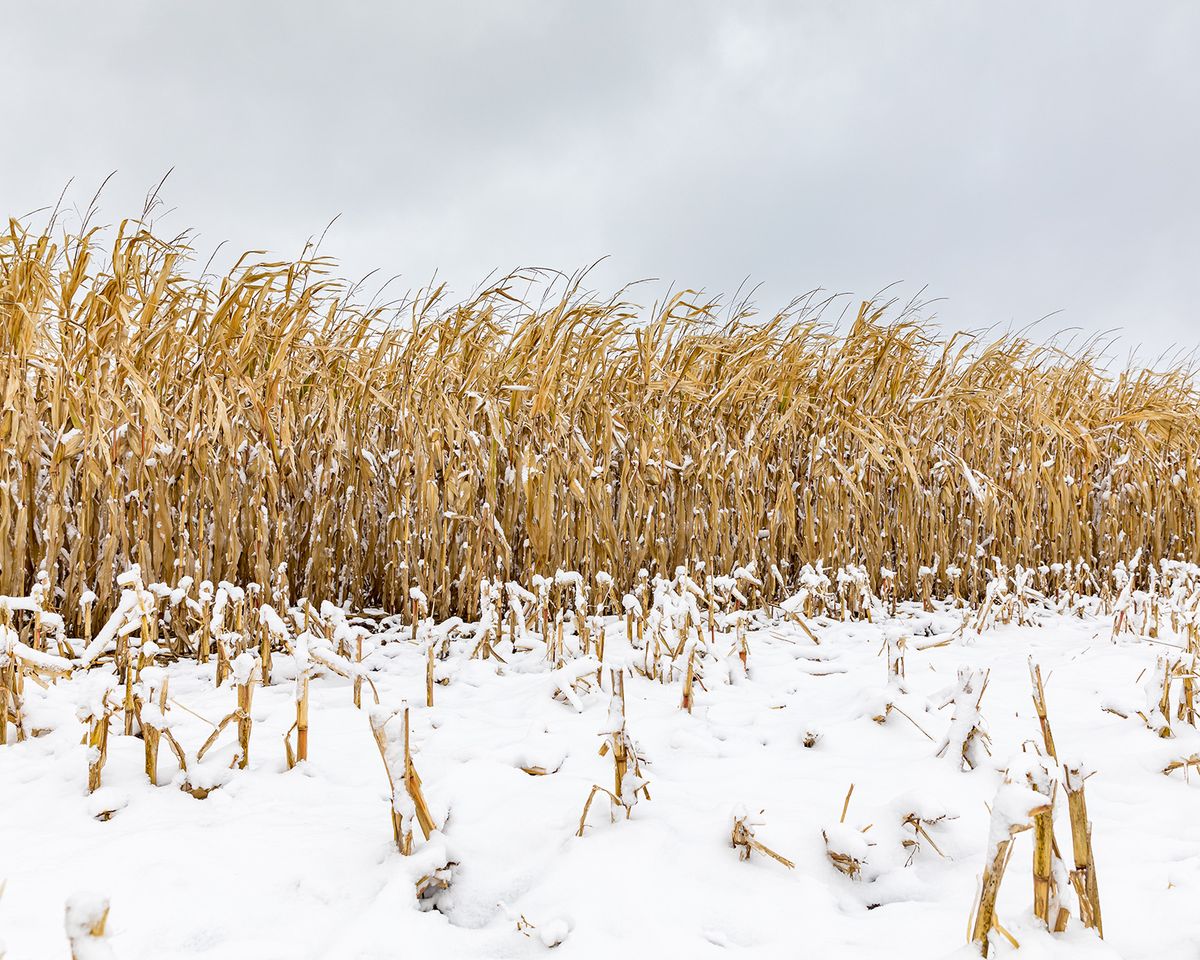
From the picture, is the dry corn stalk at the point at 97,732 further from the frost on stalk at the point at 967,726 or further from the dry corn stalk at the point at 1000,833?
the frost on stalk at the point at 967,726

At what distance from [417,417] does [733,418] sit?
4.47 ft

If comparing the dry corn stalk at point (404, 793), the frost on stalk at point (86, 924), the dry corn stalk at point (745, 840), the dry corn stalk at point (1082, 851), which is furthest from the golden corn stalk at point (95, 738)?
the dry corn stalk at point (1082, 851)

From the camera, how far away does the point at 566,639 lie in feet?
8.34

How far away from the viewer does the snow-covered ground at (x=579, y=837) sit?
1.00 meters

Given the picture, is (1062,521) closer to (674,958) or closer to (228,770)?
(674,958)

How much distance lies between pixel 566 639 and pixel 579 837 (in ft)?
4.40

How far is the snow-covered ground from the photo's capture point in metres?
1.00

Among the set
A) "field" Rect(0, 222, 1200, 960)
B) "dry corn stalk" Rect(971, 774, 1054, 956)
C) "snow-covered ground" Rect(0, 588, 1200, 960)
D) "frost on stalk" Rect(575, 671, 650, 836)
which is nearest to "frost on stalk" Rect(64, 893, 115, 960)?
"field" Rect(0, 222, 1200, 960)

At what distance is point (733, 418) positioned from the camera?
328cm

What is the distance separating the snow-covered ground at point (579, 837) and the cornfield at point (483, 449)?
665 millimetres

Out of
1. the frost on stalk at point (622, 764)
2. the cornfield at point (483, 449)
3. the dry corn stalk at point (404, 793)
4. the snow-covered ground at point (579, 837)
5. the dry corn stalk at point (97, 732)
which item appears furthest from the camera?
the cornfield at point (483, 449)

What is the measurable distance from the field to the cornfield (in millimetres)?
18

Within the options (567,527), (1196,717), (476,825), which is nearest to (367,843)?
(476,825)

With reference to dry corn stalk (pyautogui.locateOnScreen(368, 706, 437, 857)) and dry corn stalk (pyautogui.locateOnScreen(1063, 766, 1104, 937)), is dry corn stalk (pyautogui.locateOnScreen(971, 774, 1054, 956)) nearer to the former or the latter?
dry corn stalk (pyautogui.locateOnScreen(1063, 766, 1104, 937))
